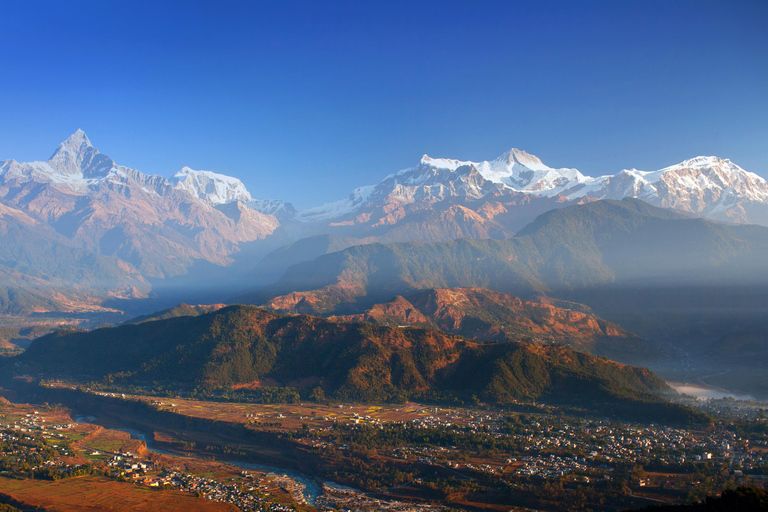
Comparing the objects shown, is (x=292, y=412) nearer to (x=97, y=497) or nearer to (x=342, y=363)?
(x=342, y=363)

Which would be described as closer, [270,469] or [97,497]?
[97,497]

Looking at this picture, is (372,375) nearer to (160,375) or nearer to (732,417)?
(160,375)

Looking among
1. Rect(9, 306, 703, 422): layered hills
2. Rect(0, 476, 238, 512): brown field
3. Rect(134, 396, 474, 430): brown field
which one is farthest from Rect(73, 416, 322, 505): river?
Rect(9, 306, 703, 422): layered hills

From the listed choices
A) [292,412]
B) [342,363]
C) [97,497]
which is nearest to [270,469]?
[97,497]

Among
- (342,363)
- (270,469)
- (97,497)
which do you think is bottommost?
(270,469)

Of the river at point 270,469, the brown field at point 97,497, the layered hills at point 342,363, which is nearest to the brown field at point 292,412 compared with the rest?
the layered hills at point 342,363

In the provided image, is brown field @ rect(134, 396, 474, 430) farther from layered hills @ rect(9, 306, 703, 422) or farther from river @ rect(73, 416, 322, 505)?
river @ rect(73, 416, 322, 505)

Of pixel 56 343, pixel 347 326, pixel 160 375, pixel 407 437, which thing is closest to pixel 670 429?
pixel 407 437

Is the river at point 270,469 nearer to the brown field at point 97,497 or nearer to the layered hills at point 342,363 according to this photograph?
the brown field at point 97,497
